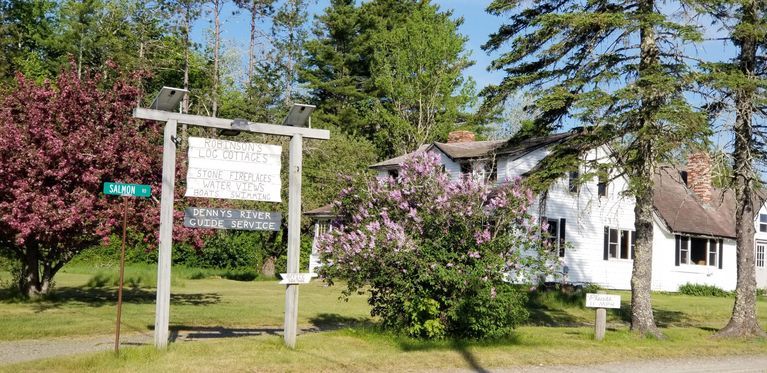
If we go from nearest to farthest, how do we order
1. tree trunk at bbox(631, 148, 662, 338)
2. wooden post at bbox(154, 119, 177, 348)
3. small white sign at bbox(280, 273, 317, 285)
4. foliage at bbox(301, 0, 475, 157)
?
wooden post at bbox(154, 119, 177, 348) → small white sign at bbox(280, 273, 317, 285) → tree trunk at bbox(631, 148, 662, 338) → foliage at bbox(301, 0, 475, 157)

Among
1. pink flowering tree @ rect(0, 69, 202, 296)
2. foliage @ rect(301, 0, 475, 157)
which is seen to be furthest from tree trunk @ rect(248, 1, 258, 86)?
pink flowering tree @ rect(0, 69, 202, 296)

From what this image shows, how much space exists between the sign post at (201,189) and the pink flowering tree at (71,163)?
22.8 ft

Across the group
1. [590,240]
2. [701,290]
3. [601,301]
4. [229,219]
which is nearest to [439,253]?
[601,301]

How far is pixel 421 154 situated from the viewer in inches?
602

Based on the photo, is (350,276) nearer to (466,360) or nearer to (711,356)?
(466,360)

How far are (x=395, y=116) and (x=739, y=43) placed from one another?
3341 cm

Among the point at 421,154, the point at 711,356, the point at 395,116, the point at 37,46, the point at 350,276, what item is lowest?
the point at 711,356

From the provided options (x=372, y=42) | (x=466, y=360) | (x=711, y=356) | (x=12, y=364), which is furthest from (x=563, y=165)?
(x=372, y=42)

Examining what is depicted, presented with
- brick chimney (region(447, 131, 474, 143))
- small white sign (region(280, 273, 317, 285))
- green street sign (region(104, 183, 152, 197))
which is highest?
brick chimney (region(447, 131, 474, 143))

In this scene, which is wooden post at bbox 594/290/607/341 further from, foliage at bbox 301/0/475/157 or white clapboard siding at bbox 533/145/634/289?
foliage at bbox 301/0/475/157

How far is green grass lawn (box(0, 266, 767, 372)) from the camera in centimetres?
1166

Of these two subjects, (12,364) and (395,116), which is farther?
(395,116)

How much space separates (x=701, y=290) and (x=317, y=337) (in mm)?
27442

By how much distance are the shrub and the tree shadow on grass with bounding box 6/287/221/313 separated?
69.9 ft
